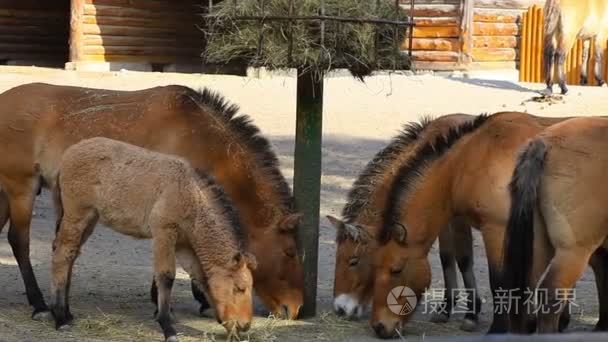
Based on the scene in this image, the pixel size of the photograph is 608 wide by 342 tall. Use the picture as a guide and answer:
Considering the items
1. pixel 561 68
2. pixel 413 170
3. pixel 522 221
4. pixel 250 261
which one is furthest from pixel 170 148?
pixel 561 68

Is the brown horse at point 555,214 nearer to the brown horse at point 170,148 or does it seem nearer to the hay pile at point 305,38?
the hay pile at point 305,38

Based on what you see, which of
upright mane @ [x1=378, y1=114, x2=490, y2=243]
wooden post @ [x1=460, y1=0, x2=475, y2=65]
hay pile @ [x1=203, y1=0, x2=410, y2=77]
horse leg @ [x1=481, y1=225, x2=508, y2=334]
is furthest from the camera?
wooden post @ [x1=460, y1=0, x2=475, y2=65]

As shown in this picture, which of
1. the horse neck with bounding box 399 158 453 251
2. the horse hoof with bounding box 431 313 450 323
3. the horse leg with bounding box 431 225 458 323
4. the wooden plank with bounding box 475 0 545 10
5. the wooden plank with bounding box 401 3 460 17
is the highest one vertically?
the wooden plank with bounding box 475 0 545 10

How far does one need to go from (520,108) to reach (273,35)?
29.9 feet

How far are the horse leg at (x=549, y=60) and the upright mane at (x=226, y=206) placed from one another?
10.6m

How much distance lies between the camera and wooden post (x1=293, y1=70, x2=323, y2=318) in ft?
24.0

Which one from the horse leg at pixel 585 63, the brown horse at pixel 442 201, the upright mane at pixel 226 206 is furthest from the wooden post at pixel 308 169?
the horse leg at pixel 585 63

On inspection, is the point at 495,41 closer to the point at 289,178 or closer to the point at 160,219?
the point at 289,178

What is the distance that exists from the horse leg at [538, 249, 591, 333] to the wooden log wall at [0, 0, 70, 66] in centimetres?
1740

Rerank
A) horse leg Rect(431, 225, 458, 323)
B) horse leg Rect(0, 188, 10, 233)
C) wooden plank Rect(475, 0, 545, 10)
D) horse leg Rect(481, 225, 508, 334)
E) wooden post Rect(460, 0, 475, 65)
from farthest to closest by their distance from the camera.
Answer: wooden plank Rect(475, 0, 545, 10), wooden post Rect(460, 0, 475, 65), horse leg Rect(0, 188, 10, 233), horse leg Rect(431, 225, 458, 323), horse leg Rect(481, 225, 508, 334)

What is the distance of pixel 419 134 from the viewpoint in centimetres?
737

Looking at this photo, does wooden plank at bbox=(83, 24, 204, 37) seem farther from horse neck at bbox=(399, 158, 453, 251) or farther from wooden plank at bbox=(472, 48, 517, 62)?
horse neck at bbox=(399, 158, 453, 251)

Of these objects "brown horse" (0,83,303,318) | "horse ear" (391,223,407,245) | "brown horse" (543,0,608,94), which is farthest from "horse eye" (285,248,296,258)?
A: "brown horse" (543,0,608,94)

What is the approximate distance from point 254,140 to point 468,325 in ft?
6.25
